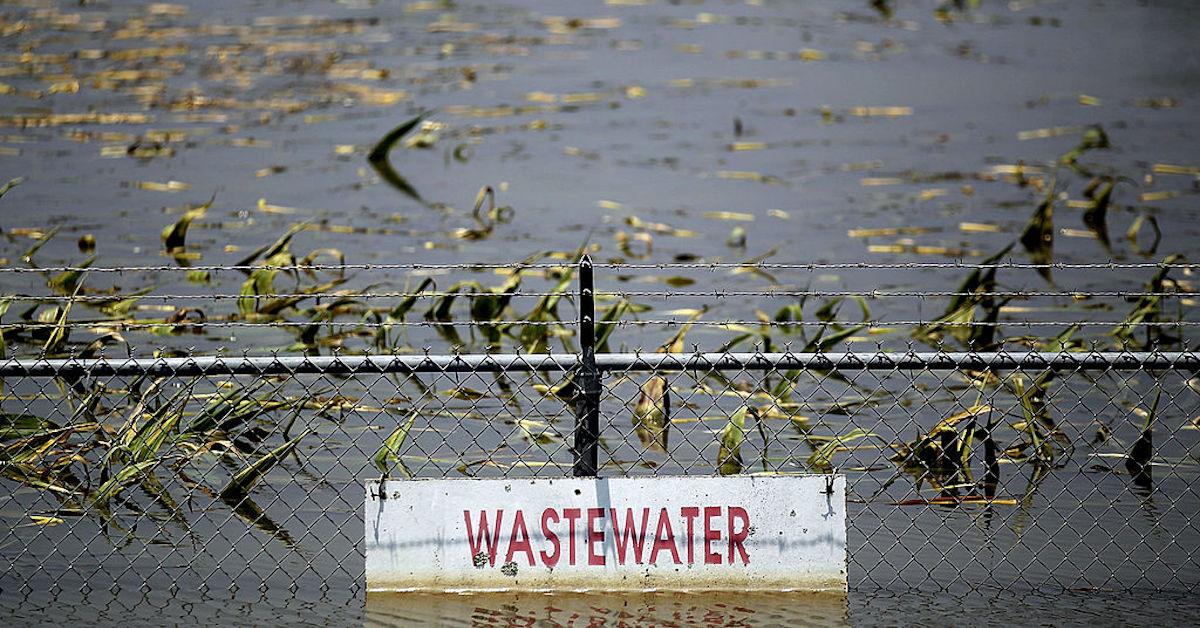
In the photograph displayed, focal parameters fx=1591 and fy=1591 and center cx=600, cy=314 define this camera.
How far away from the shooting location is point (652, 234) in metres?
12.6

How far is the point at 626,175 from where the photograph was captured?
14.6 meters

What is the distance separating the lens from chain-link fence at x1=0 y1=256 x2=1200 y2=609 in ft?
19.5

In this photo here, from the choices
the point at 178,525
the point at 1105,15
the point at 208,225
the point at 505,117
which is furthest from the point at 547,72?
the point at 178,525

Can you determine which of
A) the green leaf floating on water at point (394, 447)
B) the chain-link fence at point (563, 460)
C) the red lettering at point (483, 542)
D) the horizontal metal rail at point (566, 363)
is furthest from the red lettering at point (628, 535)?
the green leaf floating on water at point (394, 447)

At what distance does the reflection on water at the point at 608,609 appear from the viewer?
19.1 feet

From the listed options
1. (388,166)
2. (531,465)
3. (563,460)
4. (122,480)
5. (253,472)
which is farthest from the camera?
(388,166)

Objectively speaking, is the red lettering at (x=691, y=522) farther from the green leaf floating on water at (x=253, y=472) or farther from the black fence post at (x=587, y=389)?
the green leaf floating on water at (x=253, y=472)

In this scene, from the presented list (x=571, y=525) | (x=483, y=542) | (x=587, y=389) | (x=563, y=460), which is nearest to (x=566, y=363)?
(x=587, y=389)

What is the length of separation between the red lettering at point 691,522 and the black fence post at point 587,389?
37 centimetres

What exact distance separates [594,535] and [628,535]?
0.13m

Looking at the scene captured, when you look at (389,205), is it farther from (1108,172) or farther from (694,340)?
(1108,172)

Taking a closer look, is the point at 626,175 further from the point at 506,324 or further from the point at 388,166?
the point at 506,324

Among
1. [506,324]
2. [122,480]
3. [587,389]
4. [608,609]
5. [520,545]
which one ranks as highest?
[506,324]

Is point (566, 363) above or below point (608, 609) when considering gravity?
above
